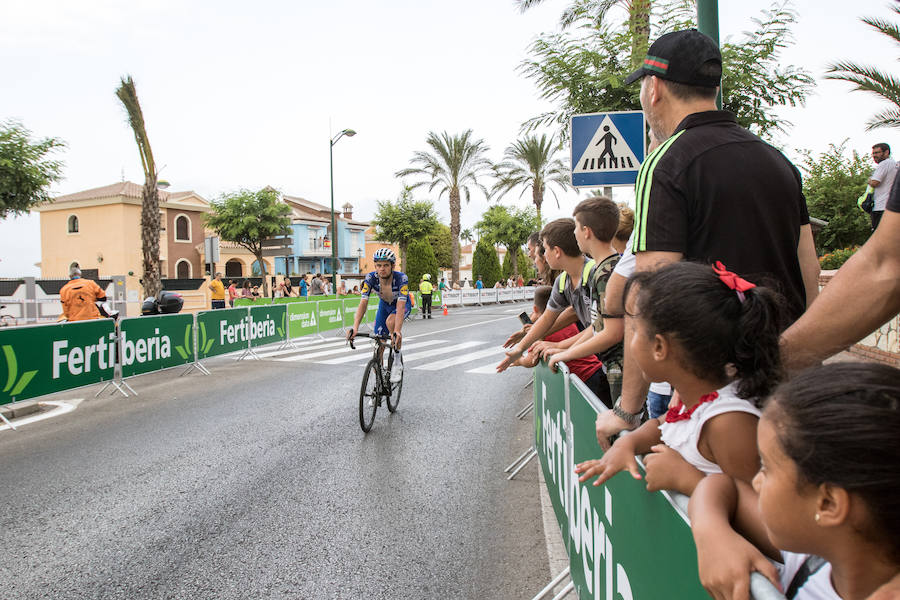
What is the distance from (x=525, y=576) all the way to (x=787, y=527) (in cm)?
276

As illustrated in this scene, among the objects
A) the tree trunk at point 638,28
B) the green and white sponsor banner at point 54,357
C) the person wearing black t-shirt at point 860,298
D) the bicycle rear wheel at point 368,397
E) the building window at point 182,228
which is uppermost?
the building window at point 182,228

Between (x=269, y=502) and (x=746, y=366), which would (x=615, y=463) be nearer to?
(x=746, y=366)

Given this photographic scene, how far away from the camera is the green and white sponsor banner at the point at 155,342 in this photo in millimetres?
9297

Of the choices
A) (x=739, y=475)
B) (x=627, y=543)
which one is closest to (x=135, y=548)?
(x=627, y=543)

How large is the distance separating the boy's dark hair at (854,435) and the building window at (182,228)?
55.5m

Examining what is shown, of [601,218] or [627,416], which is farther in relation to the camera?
[601,218]

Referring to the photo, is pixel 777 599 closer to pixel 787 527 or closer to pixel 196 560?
pixel 787 527

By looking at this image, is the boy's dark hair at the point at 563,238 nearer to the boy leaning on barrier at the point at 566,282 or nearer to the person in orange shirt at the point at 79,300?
the boy leaning on barrier at the point at 566,282

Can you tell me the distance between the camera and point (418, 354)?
13.8m

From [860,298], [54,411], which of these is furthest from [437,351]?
[860,298]

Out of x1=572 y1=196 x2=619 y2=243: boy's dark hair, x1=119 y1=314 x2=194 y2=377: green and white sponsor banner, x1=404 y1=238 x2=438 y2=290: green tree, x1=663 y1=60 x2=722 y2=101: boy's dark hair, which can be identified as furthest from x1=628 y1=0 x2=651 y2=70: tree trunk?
x1=404 y1=238 x2=438 y2=290: green tree

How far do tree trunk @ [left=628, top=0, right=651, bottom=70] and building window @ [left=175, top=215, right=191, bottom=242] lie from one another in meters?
49.2

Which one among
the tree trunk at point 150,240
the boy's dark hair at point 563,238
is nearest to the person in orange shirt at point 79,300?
the boy's dark hair at point 563,238

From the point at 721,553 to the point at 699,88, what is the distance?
175 cm
